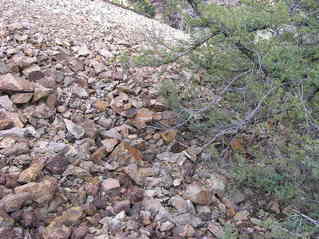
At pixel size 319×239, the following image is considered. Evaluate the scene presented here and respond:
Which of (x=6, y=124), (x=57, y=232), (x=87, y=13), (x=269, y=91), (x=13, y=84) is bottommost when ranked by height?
(x=57, y=232)

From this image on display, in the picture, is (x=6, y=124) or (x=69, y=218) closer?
(x=69, y=218)

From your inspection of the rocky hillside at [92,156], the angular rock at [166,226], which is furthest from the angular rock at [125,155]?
the angular rock at [166,226]

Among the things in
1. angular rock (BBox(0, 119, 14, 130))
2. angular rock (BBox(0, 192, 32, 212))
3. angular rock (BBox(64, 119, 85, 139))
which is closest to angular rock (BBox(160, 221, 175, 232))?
angular rock (BBox(0, 192, 32, 212))

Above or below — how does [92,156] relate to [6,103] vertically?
below

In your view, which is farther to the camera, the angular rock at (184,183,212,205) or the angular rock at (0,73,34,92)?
the angular rock at (0,73,34,92)

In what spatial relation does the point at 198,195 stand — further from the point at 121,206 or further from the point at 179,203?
the point at 121,206

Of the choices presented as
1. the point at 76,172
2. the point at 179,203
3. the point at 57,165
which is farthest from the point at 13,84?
the point at 179,203

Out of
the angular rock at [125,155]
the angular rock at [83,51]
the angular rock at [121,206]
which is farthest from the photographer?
the angular rock at [83,51]

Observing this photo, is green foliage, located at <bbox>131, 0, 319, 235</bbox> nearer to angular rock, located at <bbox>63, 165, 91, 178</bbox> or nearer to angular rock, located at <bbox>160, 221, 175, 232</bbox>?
angular rock, located at <bbox>160, 221, 175, 232</bbox>

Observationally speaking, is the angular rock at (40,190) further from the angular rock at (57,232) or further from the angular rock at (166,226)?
the angular rock at (166,226)

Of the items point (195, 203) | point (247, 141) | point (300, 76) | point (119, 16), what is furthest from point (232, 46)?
point (119, 16)

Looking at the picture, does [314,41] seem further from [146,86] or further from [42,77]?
[42,77]

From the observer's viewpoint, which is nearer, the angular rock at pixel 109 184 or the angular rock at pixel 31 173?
the angular rock at pixel 31 173

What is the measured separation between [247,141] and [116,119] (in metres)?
1.22
